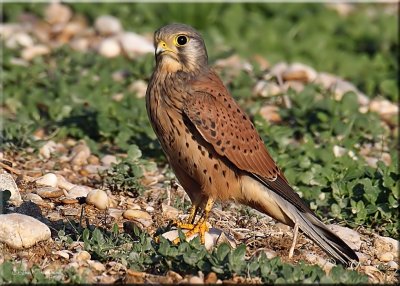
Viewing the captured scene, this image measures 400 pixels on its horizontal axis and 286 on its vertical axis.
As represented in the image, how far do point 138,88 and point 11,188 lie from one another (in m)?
3.15

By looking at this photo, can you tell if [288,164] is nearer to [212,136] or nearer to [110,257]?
[212,136]

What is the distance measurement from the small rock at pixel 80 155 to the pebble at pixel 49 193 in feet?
2.80

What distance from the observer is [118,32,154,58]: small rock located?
10141 mm

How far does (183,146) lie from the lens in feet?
19.2

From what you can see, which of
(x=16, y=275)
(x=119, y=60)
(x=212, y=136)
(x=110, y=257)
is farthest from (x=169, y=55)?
(x=119, y=60)

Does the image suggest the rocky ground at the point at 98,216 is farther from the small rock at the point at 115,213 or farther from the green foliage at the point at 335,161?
the green foliage at the point at 335,161

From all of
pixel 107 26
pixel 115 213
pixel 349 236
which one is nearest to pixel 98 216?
pixel 115 213

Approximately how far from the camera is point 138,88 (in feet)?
30.2

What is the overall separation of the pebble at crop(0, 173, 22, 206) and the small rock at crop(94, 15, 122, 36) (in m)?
4.67

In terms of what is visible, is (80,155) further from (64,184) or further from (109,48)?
(109,48)

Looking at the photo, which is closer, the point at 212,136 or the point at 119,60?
the point at 212,136

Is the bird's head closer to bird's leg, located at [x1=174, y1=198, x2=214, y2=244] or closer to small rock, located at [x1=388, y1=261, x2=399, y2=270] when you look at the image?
bird's leg, located at [x1=174, y1=198, x2=214, y2=244]

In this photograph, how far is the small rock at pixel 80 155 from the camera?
7461mm

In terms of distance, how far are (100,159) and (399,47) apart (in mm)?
5212
